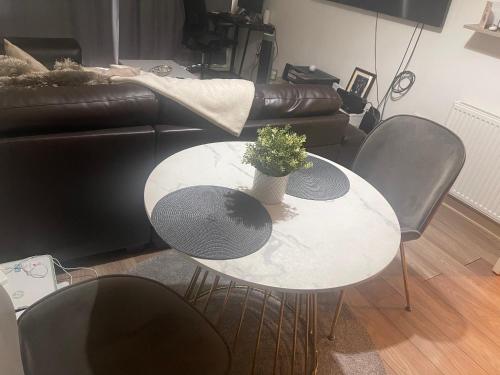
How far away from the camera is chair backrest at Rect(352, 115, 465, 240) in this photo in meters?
1.50

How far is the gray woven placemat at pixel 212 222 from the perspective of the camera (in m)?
0.96

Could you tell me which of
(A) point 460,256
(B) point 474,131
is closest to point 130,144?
(A) point 460,256

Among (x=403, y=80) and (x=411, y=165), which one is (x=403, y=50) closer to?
(x=403, y=80)

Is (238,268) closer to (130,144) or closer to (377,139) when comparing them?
(130,144)

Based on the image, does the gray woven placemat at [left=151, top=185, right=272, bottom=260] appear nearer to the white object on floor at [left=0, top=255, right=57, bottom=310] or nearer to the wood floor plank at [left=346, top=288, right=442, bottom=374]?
the white object on floor at [left=0, top=255, right=57, bottom=310]

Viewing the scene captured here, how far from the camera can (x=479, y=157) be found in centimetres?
251

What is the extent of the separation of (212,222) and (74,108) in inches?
28.1

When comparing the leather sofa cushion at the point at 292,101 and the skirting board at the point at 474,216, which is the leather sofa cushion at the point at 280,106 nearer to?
the leather sofa cushion at the point at 292,101

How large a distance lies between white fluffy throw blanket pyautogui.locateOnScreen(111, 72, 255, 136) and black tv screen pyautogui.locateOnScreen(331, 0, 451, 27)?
1924 mm

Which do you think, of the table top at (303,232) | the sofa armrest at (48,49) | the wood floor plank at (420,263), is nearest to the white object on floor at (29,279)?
the table top at (303,232)

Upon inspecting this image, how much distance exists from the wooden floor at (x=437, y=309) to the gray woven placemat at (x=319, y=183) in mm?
715

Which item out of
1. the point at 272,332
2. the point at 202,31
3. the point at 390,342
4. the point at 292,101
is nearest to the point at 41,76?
the point at 292,101

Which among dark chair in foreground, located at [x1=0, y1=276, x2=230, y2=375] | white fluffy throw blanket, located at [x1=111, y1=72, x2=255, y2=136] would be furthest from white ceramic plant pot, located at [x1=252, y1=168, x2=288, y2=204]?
white fluffy throw blanket, located at [x1=111, y1=72, x2=255, y2=136]

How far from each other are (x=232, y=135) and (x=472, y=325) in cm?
142
